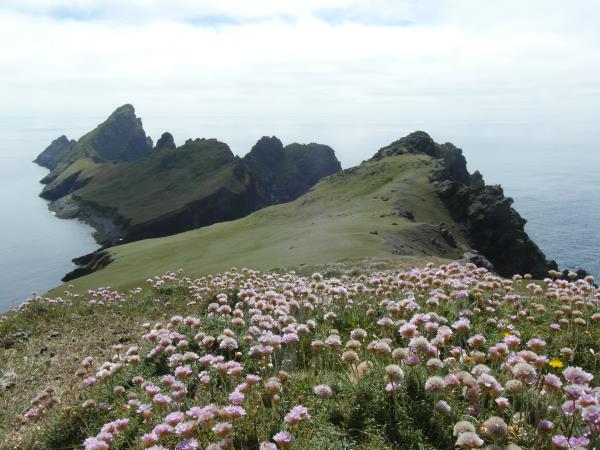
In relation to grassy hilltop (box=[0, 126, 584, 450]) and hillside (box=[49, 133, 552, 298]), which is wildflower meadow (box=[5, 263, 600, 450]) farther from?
hillside (box=[49, 133, 552, 298])

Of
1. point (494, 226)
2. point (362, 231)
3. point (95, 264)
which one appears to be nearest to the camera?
point (362, 231)

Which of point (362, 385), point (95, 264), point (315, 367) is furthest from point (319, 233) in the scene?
point (362, 385)

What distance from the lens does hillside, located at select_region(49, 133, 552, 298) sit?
55.2 metres

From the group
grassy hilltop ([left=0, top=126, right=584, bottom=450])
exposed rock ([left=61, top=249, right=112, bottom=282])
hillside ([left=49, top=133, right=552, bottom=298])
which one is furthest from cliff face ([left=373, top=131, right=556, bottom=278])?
grassy hilltop ([left=0, top=126, right=584, bottom=450])

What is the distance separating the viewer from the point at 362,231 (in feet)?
199

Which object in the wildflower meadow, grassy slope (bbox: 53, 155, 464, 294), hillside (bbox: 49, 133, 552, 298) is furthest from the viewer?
hillside (bbox: 49, 133, 552, 298)

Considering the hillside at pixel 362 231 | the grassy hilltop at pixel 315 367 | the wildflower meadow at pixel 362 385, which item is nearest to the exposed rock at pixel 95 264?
the hillside at pixel 362 231

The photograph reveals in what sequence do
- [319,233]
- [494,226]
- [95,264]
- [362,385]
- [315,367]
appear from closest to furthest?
[362,385], [315,367], [319,233], [494,226], [95,264]

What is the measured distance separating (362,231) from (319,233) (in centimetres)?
616

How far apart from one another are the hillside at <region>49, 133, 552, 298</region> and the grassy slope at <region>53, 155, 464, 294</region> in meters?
0.21

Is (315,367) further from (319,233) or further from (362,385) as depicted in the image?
(319,233)

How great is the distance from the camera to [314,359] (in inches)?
306

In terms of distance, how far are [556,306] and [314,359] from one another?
526cm

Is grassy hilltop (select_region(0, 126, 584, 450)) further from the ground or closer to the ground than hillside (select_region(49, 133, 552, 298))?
further from the ground
